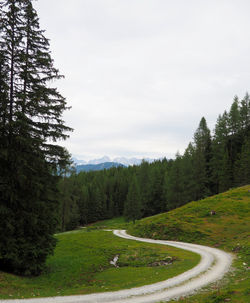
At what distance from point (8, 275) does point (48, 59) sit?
17674 mm

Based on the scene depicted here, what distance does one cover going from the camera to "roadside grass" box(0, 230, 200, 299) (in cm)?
1459

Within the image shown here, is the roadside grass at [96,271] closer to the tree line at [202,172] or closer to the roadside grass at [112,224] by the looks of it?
the roadside grass at [112,224]

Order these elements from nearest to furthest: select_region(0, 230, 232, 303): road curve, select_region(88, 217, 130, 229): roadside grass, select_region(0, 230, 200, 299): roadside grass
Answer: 1. select_region(0, 230, 232, 303): road curve
2. select_region(0, 230, 200, 299): roadside grass
3. select_region(88, 217, 130, 229): roadside grass

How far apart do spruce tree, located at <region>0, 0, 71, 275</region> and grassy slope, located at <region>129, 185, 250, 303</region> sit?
566 inches

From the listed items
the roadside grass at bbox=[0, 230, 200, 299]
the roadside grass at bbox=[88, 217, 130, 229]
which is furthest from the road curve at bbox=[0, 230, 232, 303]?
the roadside grass at bbox=[88, 217, 130, 229]

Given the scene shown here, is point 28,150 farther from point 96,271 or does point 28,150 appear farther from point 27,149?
point 96,271

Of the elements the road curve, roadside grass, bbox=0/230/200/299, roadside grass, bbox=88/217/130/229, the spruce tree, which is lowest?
roadside grass, bbox=88/217/130/229

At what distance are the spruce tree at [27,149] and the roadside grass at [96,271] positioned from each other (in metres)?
1.86

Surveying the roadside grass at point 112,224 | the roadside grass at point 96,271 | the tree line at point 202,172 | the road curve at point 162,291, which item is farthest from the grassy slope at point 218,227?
the tree line at point 202,172

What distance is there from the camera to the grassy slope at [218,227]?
22.4 meters

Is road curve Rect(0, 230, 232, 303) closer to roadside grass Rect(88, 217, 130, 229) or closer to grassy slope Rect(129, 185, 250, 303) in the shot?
grassy slope Rect(129, 185, 250, 303)

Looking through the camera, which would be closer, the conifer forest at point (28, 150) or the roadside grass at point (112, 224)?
the conifer forest at point (28, 150)

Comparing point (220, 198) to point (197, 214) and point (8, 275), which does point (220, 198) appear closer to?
point (197, 214)

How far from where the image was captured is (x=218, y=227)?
32688 millimetres
